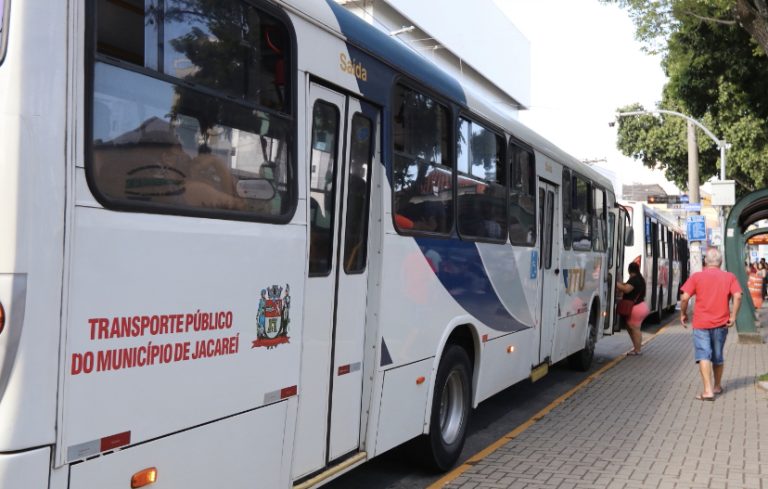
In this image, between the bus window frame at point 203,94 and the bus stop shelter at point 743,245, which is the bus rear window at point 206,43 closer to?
the bus window frame at point 203,94

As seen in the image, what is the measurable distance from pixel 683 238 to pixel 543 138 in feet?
75.5

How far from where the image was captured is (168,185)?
3309mm

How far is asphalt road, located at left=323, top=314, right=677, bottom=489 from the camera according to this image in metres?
6.29

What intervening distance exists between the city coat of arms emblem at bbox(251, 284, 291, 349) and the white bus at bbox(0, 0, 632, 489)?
1 centimetres

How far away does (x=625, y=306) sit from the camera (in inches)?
567

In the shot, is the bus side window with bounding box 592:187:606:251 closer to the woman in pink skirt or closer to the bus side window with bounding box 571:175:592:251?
the bus side window with bounding box 571:175:592:251

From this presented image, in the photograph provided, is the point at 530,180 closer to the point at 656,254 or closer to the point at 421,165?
the point at 421,165

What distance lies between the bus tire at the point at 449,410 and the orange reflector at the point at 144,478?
321cm

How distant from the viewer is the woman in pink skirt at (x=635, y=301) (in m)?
14.3

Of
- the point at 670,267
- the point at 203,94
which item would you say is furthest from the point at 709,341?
the point at 670,267


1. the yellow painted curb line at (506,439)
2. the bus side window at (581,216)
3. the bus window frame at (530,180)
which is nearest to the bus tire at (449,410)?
the yellow painted curb line at (506,439)

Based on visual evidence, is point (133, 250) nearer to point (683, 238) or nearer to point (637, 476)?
point (637, 476)

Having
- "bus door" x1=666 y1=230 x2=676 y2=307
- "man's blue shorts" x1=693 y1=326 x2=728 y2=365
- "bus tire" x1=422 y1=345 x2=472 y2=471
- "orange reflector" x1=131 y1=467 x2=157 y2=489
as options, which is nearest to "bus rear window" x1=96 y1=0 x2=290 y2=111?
"orange reflector" x1=131 y1=467 x2=157 y2=489

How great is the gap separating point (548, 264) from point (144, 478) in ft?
23.2
